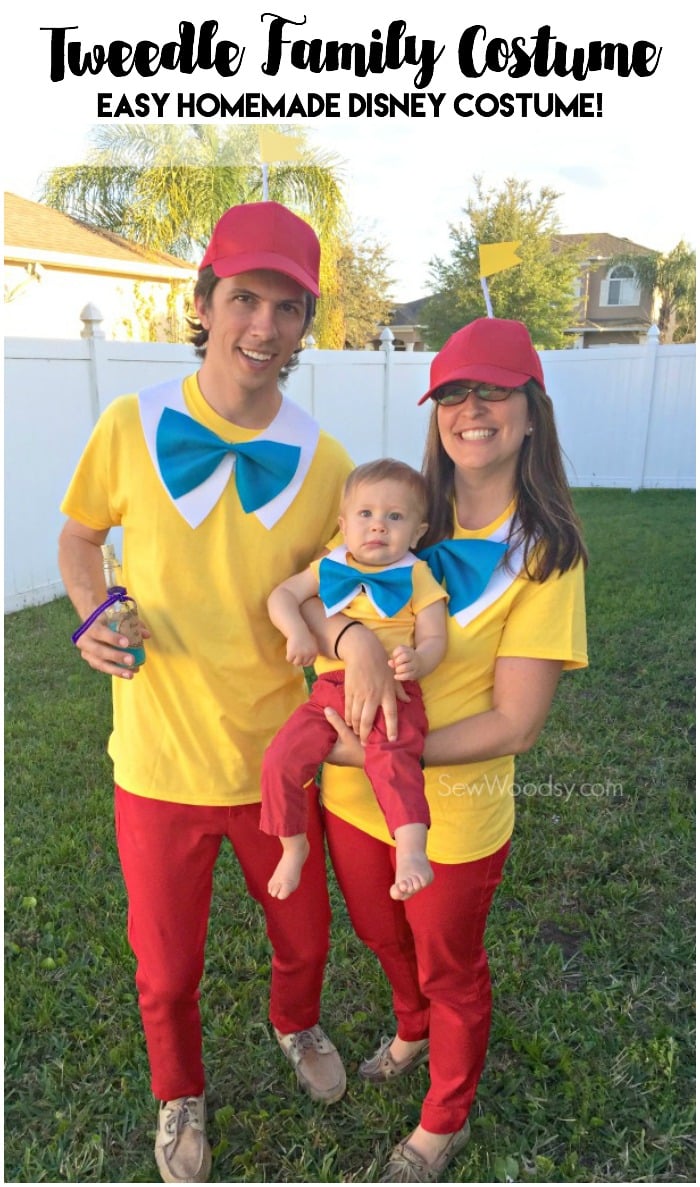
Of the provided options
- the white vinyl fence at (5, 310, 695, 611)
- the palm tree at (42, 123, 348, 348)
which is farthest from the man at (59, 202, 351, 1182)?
the palm tree at (42, 123, 348, 348)

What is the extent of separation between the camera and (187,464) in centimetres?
189

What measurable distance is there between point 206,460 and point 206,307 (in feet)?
1.34

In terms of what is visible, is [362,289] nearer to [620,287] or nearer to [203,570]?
[620,287]

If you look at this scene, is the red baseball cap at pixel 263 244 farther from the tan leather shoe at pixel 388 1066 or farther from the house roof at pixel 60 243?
the house roof at pixel 60 243

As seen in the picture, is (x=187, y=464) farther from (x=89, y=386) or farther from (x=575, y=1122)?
(x=89, y=386)

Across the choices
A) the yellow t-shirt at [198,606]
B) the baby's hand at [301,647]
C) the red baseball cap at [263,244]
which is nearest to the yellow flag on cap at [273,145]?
the red baseball cap at [263,244]

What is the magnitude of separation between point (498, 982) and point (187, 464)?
2.13 m

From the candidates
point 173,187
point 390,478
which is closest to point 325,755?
point 390,478

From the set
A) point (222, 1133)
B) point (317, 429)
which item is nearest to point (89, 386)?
point (317, 429)

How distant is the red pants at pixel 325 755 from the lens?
1768mm

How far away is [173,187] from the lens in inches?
780

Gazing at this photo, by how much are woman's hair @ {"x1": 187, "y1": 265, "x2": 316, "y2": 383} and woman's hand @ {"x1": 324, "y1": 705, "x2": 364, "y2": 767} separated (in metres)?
0.91

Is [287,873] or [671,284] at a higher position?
[671,284]

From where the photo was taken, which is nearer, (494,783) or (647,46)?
(494,783)
